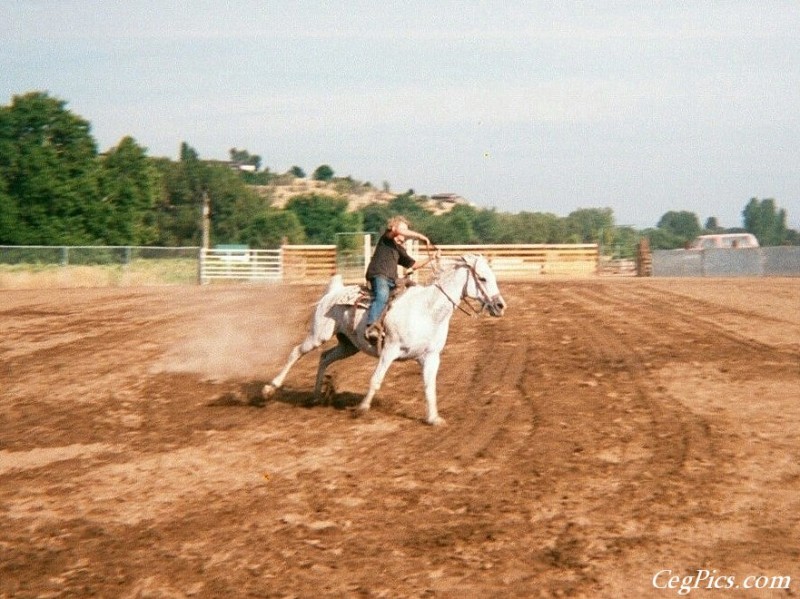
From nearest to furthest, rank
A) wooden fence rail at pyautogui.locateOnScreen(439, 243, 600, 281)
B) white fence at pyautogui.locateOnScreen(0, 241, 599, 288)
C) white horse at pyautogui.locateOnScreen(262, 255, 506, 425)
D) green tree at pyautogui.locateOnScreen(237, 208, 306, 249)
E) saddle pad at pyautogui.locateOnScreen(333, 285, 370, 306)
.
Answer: white horse at pyautogui.locateOnScreen(262, 255, 506, 425) < saddle pad at pyautogui.locateOnScreen(333, 285, 370, 306) < white fence at pyautogui.locateOnScreen(0, 241, 599, 288) < wooden fence rail at pyautogui.locateOnScreen(439, 243, 600, 281) < green tree at pyautogui.locateOnScreen(237, 208, 306, 249)

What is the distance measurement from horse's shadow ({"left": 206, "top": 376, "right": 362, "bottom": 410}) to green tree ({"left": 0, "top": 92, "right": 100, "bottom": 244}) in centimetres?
5160

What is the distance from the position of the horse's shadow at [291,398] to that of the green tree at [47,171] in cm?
5160

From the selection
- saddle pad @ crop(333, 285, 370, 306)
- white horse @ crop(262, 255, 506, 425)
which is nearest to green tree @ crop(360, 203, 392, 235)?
saddle pad @ crop(333, 285, 370, 306)

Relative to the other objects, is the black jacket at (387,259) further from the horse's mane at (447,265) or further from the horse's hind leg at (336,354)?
the horse's hind leg at (336,354)

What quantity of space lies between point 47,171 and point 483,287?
5751 cm

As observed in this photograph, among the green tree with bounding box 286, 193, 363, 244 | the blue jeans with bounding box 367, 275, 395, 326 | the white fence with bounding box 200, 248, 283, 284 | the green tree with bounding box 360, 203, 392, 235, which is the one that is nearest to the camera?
the blue jeans with bounding box 367, 275, 395, 326

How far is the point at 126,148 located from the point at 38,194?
11.8m

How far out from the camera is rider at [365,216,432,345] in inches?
515

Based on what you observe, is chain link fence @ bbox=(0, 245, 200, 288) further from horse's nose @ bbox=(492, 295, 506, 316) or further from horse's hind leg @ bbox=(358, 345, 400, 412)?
horse's nose @ bbox=(492, 295, 506, 316)

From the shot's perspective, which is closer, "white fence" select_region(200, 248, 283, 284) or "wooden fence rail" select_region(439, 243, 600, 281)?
"white fence" select_region(200, 248, 283, 284)

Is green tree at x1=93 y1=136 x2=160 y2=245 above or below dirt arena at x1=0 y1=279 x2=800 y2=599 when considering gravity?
above

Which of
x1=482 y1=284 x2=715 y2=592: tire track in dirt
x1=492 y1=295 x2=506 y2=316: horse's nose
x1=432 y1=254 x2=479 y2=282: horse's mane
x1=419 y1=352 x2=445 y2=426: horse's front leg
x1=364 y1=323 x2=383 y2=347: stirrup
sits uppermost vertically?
x1=432 y1=254 x2=479 y2=282: horse's mane

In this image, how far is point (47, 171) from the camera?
6500 centimetres

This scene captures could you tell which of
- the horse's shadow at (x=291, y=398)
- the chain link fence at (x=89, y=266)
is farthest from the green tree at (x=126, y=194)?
the horse's shadow at (x=291, y=398)
